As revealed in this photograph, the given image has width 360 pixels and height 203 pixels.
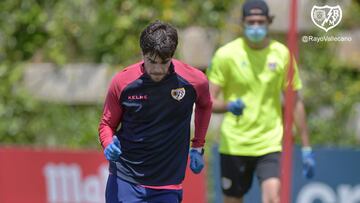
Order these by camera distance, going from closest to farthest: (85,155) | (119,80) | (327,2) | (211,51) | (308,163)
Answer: (119,80), (308,163), (327,2), (85,155), (211,51)

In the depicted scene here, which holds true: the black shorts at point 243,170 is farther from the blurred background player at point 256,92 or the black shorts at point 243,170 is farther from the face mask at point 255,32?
the face mask at point 255,32

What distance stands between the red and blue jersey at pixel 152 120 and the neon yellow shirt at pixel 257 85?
1.81 m

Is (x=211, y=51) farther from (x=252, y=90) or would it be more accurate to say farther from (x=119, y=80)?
(x=119, y=80)

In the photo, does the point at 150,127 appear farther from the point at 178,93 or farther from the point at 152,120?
the point at 178,93

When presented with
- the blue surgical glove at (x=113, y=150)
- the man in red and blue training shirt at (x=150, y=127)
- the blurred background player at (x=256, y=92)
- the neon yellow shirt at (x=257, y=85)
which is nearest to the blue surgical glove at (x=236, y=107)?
the blurred background player at (x=256, y=92)

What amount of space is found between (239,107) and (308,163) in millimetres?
945

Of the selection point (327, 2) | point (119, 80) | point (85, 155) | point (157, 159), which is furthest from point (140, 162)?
point (85, 155)

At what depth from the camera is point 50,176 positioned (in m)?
10.1

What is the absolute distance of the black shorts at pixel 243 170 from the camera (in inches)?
295

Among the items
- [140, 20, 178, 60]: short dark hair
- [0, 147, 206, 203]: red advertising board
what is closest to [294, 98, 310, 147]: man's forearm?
[140, 20, 178, 60]: short dark hair

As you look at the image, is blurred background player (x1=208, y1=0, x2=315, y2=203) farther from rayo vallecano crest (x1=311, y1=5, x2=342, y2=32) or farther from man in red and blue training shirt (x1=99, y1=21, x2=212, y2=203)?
man in red and blue training shirt (x1=99, y1=21, x2=212, y2=203)

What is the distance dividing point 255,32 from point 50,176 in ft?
12.1

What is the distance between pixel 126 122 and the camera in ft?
18.3

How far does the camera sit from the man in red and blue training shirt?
17.8ft
